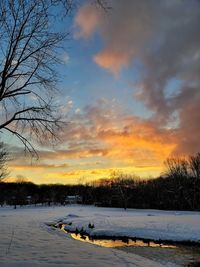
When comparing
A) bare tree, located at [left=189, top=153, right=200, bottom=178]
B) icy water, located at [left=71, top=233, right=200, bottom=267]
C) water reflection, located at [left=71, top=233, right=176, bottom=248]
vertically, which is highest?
bare tree, located at [left=189, top=153, right=200, bottom=178]

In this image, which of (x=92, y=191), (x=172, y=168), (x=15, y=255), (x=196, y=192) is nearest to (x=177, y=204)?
(x=196, y=192)

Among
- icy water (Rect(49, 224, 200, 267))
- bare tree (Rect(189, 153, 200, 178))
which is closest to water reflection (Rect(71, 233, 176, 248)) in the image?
icy water (Rect(49, 224, 200, 267))

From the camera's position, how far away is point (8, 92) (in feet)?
40.3

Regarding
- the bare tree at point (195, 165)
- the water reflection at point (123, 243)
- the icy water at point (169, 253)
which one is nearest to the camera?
the icy water at point (169, 253)

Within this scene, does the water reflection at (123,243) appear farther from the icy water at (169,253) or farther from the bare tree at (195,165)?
the bare tree at (195,165)

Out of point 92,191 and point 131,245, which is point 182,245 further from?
point 92,191

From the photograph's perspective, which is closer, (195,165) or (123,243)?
(123,243)

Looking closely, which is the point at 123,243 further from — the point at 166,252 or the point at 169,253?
the point at 169,253

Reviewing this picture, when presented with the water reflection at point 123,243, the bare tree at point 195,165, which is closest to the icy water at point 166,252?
the water reflection at point 123,243

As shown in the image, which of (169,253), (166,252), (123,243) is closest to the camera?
(169,253)

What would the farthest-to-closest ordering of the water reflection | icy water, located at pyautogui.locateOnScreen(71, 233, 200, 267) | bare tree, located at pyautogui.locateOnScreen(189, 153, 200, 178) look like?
bare tree, located at pyautogui.locateOnScreen(189, 153, 200, 178) → the water reflection → icy water, located at pyautogui.locateOnScreen(71, 233, 200, 267)

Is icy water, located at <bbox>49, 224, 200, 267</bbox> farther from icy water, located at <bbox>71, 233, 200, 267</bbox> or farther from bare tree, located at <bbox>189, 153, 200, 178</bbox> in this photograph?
bare tree, located at <bbox>189, 153, 200, 178</bbox>

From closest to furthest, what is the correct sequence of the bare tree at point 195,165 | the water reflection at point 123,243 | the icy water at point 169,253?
the icy water at point 169,253, the water reflection at point 123,243, the bare tree at point 195,165

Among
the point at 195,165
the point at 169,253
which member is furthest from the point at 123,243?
the point at 195,165
